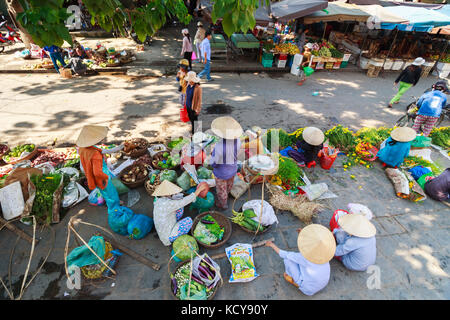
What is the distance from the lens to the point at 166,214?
11.4 feet

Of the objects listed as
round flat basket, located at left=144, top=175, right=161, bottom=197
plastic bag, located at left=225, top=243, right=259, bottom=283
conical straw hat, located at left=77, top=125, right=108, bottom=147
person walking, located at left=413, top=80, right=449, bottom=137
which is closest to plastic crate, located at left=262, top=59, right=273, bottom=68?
person walking, located at left=413, top=80, right=449, bottom=137

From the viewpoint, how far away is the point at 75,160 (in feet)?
16.5

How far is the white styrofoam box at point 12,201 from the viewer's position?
3896mm

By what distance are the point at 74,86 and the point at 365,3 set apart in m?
16.0

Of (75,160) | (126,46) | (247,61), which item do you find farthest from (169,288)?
(126,46)

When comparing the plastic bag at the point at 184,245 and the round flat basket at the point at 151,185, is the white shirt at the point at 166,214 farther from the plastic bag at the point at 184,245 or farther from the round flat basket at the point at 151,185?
the round flat basket at the point at 151,185

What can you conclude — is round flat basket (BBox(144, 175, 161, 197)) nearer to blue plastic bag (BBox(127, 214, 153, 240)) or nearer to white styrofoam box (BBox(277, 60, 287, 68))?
blue plastic bag (BBox(127, 214, 153, 240))

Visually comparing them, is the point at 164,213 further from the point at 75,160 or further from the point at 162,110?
the point at 162,110

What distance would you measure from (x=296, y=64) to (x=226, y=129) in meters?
8.70

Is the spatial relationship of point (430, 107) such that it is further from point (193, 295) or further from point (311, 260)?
point (193, 295)

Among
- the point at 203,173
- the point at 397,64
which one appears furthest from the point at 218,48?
the point at 397,64

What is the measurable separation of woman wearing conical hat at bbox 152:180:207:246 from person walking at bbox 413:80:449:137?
6571mm

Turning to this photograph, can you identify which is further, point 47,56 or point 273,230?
point 47,56

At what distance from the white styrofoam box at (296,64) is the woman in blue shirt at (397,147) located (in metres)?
6.28
